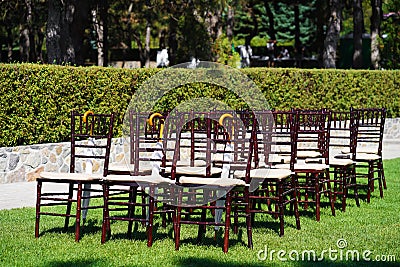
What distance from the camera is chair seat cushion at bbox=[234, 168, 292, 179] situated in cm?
816

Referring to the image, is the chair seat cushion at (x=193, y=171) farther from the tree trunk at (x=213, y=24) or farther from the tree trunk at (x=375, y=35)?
the tree trunk at (x=375, y=35)

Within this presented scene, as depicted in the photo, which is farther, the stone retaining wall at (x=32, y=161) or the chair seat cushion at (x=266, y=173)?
the stone retaining wall at (x=32, y=161)

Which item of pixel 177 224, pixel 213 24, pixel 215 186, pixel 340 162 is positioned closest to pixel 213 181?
pixel 215 186

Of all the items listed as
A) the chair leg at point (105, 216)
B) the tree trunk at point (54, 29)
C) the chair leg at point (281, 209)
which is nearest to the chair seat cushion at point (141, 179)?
the chair leg at point (105, 216)

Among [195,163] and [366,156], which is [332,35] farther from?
[195,163]

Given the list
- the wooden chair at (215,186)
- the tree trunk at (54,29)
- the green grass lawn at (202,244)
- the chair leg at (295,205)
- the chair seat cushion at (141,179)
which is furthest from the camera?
the tree trunk at (54,29)

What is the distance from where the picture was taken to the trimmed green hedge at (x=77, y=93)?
1269cm

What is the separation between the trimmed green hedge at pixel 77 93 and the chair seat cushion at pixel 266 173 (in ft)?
18.1

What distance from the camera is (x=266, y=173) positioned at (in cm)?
838

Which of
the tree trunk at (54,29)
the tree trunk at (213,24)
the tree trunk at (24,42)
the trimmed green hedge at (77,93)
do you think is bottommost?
the trimmed green hedge at (77,93)

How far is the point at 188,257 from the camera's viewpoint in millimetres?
7133

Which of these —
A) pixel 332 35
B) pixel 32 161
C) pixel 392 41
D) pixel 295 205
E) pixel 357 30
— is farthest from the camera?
pixel 392 41

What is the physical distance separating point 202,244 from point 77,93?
6672 millimetres

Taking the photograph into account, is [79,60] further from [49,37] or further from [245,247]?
[245,247]
